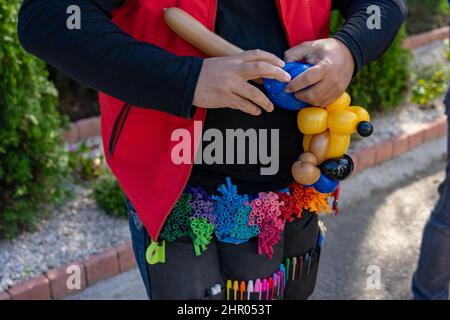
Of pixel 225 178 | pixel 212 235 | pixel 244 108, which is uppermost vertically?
pixel 244 108

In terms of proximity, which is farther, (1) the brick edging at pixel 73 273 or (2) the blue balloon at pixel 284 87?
(1) the brick edging at pixel 73 273

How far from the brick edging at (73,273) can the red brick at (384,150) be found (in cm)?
200

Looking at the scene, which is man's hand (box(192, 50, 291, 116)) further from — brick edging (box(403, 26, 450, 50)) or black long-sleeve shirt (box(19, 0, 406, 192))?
brick edging (box(403, 26, 450, 50))

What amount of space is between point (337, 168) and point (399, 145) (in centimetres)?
315

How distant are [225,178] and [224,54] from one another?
330mm

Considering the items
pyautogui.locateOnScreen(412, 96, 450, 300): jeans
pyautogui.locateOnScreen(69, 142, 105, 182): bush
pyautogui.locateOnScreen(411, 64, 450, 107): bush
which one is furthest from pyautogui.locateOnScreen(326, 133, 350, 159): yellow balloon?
pyautogui.locateOnScreen(411, 64, 450, 107): bush

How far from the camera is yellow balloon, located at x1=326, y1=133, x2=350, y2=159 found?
1.57 meters

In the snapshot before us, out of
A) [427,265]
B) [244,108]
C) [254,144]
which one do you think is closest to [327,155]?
[254,144]

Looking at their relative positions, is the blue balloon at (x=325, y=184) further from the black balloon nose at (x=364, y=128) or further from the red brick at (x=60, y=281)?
the red brick at (x=60, y=281)

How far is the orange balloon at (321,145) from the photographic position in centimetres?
156

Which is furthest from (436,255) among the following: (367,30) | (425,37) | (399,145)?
(425,37)

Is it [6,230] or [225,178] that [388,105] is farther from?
[225,178]

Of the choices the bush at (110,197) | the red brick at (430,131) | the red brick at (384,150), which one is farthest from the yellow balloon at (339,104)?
the red brick at (430,131)
